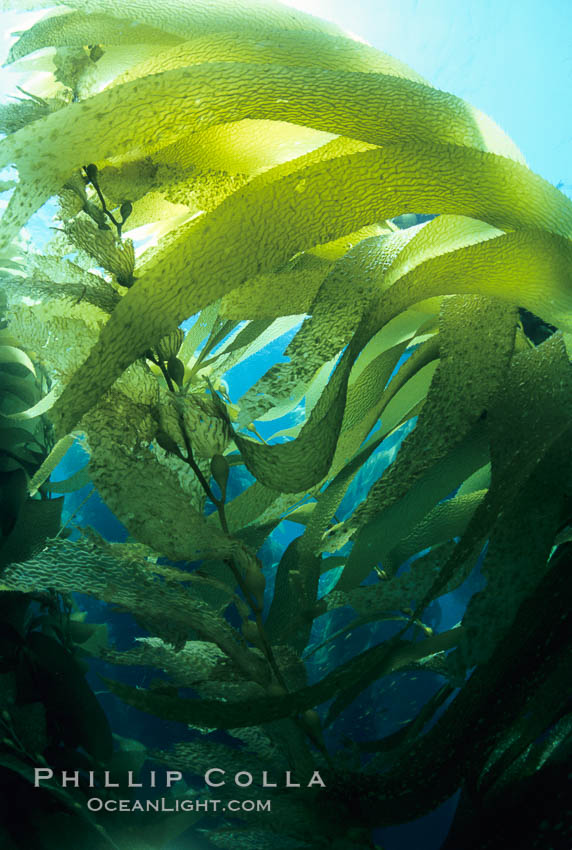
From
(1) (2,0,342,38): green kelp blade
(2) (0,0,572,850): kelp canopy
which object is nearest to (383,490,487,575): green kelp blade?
(2) (0,0,572,850): kelp canopy

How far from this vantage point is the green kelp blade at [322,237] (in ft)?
0.68

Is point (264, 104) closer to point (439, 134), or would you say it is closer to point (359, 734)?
point (439, 134)

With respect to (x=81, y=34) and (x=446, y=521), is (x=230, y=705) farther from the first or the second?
(x=81, y=34)

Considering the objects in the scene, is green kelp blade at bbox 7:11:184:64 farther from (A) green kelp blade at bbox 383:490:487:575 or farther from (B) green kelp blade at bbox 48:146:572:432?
(A) green kelp blade at bbox 383:490:487:575

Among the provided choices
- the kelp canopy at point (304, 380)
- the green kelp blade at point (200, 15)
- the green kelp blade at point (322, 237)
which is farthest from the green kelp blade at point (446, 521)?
the green kelp blade at point (200, 15)

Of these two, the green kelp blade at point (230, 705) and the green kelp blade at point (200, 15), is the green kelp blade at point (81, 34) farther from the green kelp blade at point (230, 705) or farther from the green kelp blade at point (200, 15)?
the green kelp blade at point (230, 705)

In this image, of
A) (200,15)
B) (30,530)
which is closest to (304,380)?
(200,15)

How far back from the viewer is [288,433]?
0.51m

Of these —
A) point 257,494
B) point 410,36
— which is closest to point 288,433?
point 257,494

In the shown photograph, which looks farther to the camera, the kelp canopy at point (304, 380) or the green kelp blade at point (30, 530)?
the green kelp blade at point (30, 530)

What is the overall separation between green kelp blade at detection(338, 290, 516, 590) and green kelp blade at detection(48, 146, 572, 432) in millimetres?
16

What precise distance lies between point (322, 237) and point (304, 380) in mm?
81

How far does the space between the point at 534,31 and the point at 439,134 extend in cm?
679

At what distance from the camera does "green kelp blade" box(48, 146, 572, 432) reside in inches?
8.1
